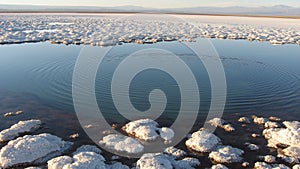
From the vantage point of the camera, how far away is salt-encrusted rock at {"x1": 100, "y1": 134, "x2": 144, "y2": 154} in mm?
9469

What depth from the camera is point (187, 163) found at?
8.74 m

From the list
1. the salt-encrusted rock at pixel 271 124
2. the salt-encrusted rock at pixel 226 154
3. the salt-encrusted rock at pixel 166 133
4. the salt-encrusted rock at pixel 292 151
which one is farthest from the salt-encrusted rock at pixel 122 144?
the salt-encrusted rock at pixel 271 124

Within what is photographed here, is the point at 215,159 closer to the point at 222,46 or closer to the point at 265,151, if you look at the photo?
the point at 265,151

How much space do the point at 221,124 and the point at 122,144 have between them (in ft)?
13.8

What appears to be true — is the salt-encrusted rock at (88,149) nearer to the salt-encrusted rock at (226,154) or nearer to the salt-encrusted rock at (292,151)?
the salt-encrusted rock at (226,154)

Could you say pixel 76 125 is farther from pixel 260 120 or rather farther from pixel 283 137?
pixel 283 137

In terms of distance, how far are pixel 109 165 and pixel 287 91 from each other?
37.4 ft

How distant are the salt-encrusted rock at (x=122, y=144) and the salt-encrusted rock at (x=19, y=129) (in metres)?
3.00

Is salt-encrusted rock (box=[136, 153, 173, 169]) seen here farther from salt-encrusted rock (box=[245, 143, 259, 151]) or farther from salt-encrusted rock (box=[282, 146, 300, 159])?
salt-encrusted rock (box=[282, 146, 300, 159])

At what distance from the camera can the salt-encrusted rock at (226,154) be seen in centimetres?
899

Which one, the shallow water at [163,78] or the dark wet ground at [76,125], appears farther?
the shallow water at [163,78]

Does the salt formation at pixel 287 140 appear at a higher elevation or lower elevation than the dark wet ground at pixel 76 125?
higher

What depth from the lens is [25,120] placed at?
11625mm

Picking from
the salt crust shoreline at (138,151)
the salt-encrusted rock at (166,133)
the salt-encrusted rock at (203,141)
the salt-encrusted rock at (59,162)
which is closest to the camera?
the salt-encrusted rock at (59,162)
